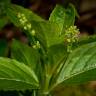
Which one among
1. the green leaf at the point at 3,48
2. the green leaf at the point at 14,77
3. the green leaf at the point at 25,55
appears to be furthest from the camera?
the green leaf at the point at 3,48

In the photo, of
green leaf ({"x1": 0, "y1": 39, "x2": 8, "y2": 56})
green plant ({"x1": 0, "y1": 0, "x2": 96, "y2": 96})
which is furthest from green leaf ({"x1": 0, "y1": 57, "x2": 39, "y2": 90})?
green leaf ({"x1": 0, "y1": 39, "x2": 8, "y2": 56})

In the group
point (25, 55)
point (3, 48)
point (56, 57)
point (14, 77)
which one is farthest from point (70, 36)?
point (3, 48)

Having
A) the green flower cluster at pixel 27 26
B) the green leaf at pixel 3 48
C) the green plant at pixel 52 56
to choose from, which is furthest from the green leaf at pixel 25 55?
the green leaf at pixel 3 48

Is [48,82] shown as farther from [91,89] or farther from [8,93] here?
[91,89]

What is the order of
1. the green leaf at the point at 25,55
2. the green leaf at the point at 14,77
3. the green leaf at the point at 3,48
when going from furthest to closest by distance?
the green leaf at the point at 3,48, the green leaf at the point at 25,55, the green leaf at the point at 14,77

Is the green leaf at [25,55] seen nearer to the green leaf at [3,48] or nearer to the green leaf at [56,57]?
the green leaf at [56,57]

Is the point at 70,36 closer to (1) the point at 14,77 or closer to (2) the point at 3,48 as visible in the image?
(1) the point at 14,77
